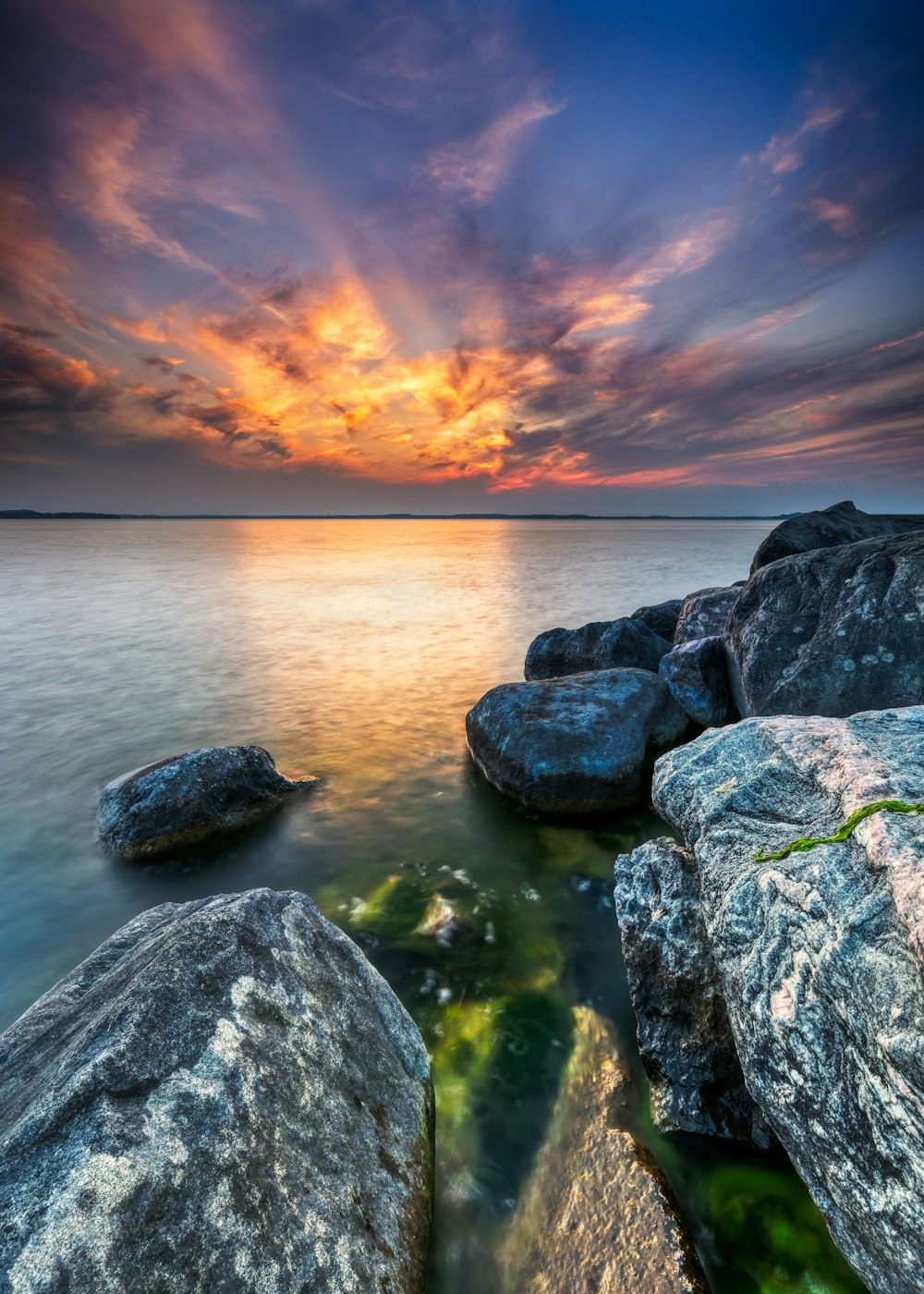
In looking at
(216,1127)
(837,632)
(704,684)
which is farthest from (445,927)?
(704,684)

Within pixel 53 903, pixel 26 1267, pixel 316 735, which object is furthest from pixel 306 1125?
pixel 316 735

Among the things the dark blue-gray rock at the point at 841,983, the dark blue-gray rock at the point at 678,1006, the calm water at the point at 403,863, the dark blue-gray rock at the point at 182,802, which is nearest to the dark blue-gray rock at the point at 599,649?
the calm water at the point at 403,863

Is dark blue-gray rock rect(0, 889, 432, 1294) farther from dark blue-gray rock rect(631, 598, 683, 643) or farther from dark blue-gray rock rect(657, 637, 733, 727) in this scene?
dark blue-gray rock rect(631, 598, 683, 643)

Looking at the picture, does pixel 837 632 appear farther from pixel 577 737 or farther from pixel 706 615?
pixel 706 615

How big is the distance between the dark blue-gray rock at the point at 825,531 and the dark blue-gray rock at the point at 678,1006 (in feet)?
24.1

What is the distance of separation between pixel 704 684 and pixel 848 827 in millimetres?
6322

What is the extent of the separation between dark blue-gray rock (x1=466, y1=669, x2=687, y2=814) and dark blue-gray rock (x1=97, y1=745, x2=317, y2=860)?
3.40 m

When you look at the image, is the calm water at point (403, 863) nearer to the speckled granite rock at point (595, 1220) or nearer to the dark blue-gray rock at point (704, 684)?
the speckled granite rock at point (595, 1220)

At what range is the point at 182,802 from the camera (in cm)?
716

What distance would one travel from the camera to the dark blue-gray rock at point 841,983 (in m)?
2.25

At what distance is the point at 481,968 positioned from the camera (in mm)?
5133

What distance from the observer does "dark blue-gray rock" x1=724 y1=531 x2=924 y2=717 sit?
629 cm

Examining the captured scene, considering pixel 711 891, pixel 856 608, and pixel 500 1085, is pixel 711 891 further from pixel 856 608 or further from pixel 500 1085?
pixel 856 608

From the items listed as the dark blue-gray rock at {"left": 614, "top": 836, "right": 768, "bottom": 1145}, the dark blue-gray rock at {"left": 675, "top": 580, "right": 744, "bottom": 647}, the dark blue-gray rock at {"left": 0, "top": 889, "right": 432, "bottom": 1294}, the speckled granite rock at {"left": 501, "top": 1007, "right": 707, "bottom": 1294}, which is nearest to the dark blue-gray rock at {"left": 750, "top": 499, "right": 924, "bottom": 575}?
the dark blue-gray rock at {"left": 675, "top": 580, "right": 744, "bottom": 647}
